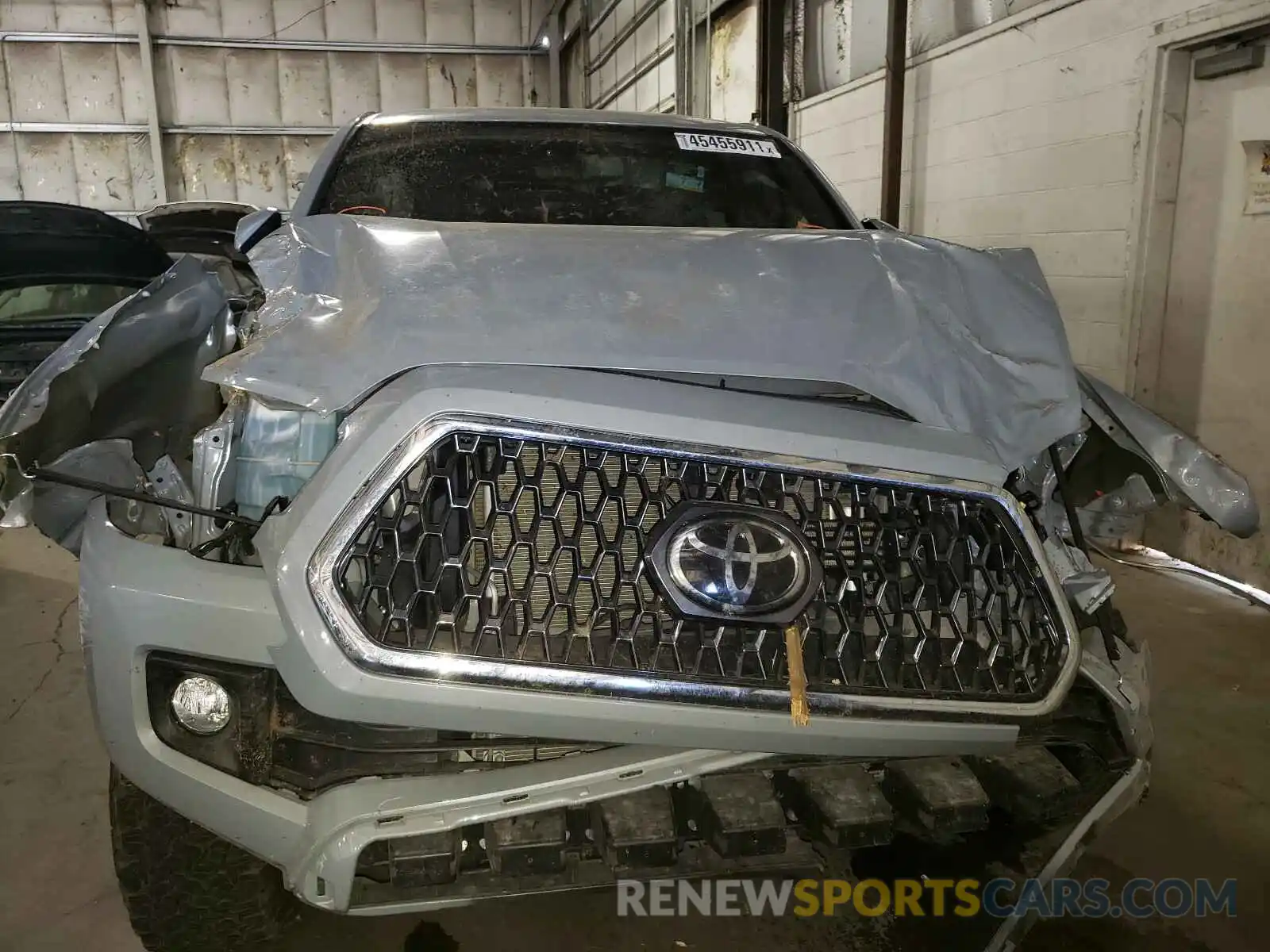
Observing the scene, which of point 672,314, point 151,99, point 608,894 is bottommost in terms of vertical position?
point 608,894

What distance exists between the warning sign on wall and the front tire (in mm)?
4306

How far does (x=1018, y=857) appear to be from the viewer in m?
1.54

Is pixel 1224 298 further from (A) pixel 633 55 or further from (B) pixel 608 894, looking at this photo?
(A) pixel 633 55

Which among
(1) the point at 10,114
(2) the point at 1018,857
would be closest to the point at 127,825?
(2) the point at 1018,857

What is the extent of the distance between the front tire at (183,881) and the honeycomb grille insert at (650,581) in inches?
23.1

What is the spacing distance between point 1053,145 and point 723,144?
2.50 m

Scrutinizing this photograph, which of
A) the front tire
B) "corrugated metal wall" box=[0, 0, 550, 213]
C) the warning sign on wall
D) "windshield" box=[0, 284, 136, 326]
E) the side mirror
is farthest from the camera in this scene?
"corrugated metal wall" box=[0, 0, 550, 213]

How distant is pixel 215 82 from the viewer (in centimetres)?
1134

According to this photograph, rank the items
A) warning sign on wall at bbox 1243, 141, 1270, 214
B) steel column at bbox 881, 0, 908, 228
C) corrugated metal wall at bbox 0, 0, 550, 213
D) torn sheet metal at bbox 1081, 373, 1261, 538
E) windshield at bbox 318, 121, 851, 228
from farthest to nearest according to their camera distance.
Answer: corrugated metal wall at bbox 0, 0, 550, 213 → steel column at bbox 881, 0, 908, 228 → warning sign on wall at bbox 1243, 141, 1270, 214 → windshield at bbox 318, 121, 851, 228 → torn sheet metal at bbox 1081, 373, 1261, 538

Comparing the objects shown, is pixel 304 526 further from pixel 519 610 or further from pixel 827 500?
pixel 827 500

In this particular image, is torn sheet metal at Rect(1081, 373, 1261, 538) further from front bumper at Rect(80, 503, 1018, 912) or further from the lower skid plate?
front bumper at Rect(80, 503, 1018, 912)

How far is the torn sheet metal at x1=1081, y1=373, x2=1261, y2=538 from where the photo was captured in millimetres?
1756

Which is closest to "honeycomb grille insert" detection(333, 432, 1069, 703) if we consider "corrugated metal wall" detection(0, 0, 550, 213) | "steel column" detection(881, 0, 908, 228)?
"steel column" detection(881, 0, 908, 228)

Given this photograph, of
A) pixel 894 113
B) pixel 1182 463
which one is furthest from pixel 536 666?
pixel 894 113
